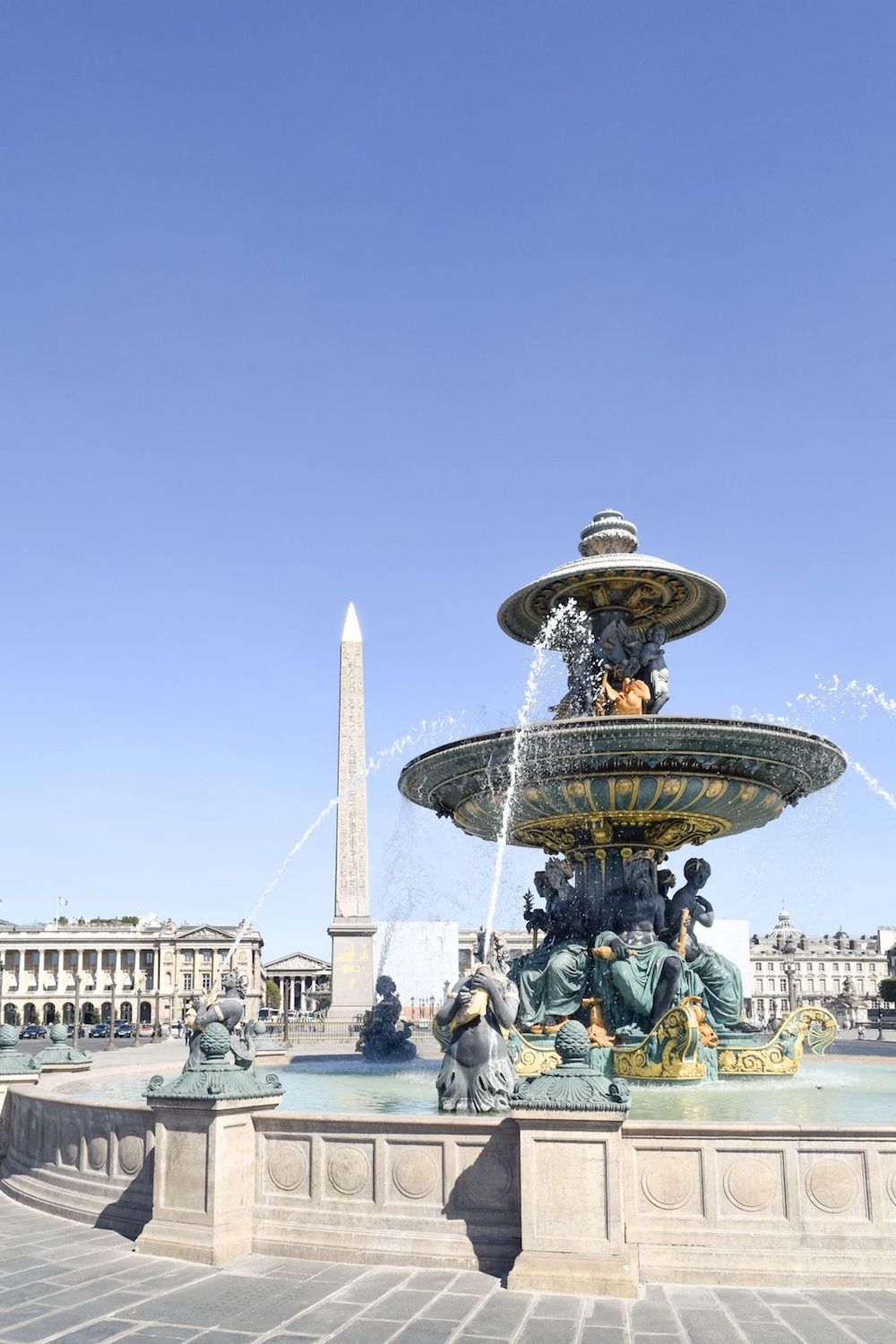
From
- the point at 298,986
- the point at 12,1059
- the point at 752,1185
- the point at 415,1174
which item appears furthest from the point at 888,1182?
the point at 298,986

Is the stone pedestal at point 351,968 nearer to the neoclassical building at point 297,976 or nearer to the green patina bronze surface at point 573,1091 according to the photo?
the green patina bronze surface at point 573,1091

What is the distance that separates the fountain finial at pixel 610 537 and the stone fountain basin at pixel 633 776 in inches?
161

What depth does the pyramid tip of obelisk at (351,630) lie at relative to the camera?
139 ft

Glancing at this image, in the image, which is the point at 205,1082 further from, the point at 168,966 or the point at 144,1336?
the point at 168,966

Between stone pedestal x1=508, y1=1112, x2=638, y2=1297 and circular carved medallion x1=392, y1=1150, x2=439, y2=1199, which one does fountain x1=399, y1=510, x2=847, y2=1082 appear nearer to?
circular carved medallion x1=392, y1=1150, x2=439, y2=1199

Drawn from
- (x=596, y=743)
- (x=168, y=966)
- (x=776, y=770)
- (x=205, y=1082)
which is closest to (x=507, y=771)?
(x=596, y=743)

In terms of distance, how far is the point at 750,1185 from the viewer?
6.97 metres

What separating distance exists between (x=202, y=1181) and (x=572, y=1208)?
252 centimetres

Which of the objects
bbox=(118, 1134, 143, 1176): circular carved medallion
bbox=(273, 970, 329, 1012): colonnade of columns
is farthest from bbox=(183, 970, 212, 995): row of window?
bbox=(118, 1134, 143, 1176): circular carved medallion

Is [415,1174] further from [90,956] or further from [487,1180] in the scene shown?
[90,956]

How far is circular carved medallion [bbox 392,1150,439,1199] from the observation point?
741 cm

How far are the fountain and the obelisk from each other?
83.7 feet

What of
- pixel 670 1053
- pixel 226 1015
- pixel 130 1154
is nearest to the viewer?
pixel 130 1154

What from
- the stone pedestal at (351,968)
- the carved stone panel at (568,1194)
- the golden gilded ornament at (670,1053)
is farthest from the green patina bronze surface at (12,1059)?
the stone pedestal at (351,968)
